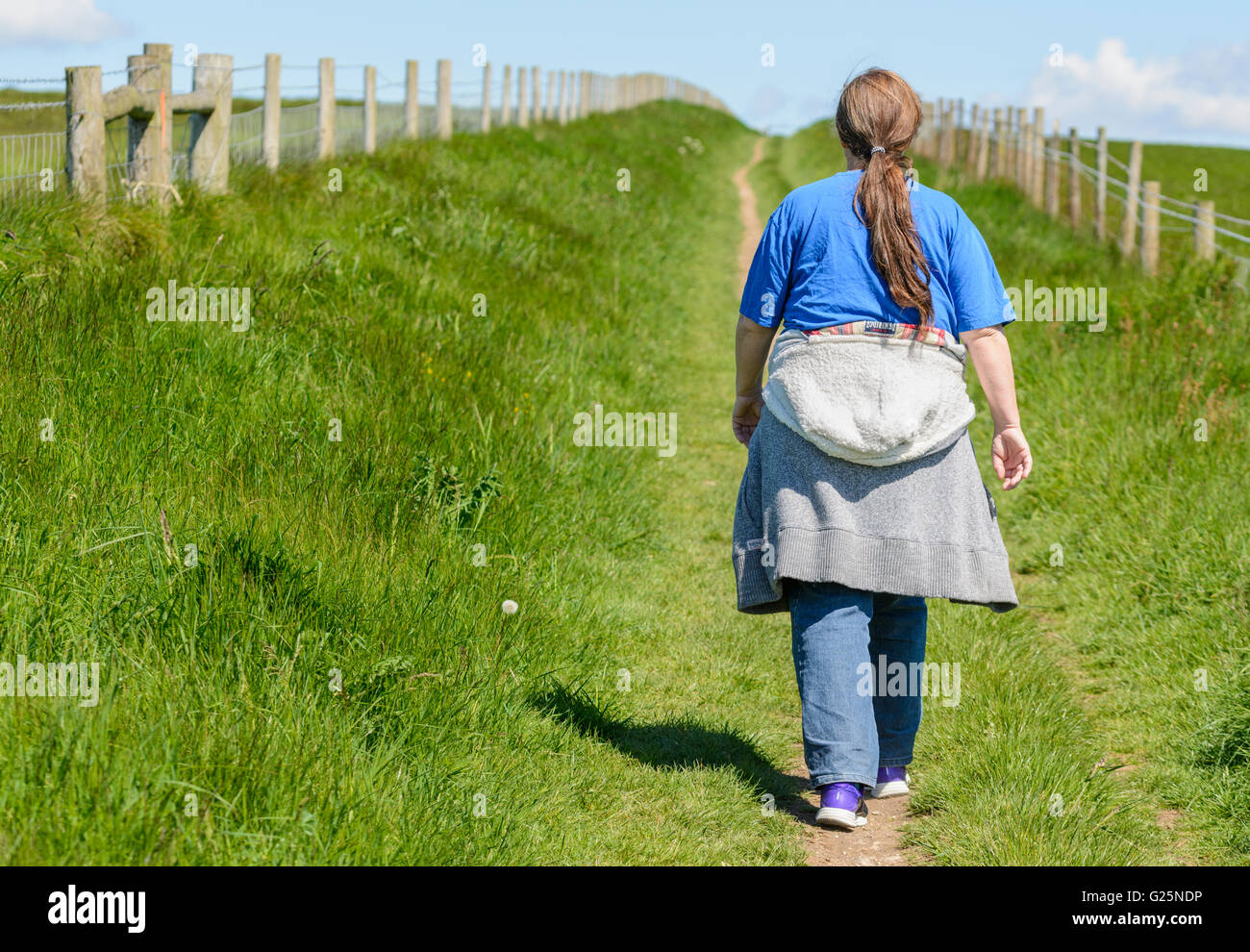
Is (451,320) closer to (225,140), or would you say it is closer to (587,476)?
(587,476)

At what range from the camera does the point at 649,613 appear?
5.21m

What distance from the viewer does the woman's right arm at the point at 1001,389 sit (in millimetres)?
3451

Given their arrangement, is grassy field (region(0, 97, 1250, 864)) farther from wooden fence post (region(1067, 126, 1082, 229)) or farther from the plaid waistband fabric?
wooden fence post (region(1067, 126, 1082, 229))

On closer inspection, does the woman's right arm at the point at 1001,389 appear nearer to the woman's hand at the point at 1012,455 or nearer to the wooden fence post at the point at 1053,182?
the woman's hand at the point at 1012,455

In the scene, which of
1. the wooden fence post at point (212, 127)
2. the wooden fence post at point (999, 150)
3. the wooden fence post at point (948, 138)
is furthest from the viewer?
the wooden fence post at point (948, 138)

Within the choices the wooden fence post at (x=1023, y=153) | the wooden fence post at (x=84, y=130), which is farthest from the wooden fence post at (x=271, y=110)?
the wooden fence post at (x=1023, y=153)

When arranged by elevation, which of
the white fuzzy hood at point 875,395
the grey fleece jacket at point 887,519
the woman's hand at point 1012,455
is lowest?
the grey fleece jacket at point 887,519

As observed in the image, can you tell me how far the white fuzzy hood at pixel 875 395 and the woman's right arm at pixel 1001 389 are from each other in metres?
0.09

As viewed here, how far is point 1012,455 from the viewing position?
353cm

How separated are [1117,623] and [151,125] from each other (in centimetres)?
639

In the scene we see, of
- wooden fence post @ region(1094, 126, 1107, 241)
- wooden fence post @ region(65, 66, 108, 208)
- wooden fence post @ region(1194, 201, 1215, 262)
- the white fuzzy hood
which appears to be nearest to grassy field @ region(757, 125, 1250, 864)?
wooden fence post @ region(1194, 201, 1215, 262)

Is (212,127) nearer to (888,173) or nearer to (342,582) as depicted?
(342,582)
